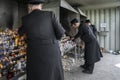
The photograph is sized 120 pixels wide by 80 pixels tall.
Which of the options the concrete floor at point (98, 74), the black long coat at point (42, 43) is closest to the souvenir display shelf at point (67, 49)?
the concrete floor at point (98, 74)

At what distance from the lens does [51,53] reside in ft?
6.84

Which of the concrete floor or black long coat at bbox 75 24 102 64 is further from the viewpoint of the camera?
black long coat at bbox 75 24 102 64

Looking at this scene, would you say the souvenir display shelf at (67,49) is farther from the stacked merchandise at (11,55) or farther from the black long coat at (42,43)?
the black long coat at (42,43)

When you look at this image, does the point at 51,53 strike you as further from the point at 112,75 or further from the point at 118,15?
the point at 118,15

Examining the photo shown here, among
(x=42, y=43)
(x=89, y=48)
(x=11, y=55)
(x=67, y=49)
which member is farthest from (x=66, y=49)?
(x=42, y=43)

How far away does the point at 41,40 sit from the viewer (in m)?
2.03

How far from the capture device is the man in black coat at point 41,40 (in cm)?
202

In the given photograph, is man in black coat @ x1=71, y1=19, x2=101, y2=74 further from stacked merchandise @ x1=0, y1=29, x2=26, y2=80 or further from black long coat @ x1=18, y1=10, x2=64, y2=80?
black long coat @ x1=18, y1=10, x2=64, y2=80

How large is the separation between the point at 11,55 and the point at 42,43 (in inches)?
32.1

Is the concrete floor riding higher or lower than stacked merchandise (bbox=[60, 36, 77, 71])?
lower

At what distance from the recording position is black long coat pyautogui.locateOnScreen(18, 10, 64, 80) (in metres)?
2.03

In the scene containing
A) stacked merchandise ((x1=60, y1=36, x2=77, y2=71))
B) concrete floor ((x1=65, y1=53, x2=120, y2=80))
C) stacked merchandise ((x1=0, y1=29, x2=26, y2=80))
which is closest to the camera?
stacked merchandise ((x1=0, y1=29, x2=26, y2=80))

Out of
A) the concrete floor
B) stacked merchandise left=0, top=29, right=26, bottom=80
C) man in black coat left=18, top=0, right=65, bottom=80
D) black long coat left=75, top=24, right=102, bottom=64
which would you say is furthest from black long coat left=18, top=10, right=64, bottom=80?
black long coat left=75, top=24, right=102, bottom=64

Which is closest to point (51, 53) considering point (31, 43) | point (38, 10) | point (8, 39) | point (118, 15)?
point (31, 43)
